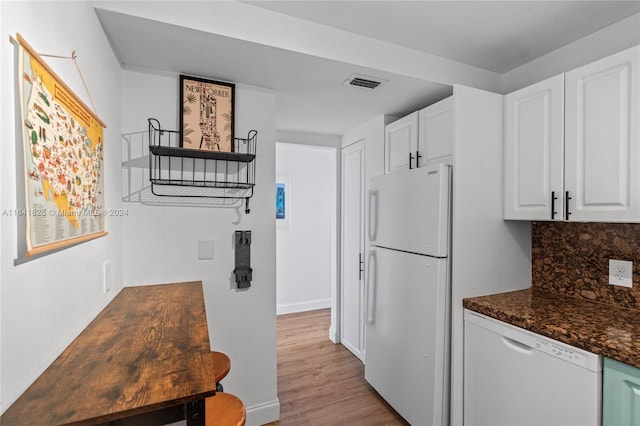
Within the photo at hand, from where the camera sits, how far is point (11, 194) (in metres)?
0.73

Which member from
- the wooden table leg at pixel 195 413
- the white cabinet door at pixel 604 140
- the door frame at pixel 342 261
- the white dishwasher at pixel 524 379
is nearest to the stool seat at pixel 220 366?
the wooden table leg at pixel 195 413

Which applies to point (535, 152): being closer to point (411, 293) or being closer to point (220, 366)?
point (411, 293)

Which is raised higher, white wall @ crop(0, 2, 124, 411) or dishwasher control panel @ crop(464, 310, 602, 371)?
white wall @ crop(0, 2, 124, 411)

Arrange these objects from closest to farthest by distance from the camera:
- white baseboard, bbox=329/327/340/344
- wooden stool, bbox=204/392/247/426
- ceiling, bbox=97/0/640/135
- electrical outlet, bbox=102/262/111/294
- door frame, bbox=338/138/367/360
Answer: wooden stool, bbox=204/392/247/426
electrical outlet, bbox=102/262/111/294
ceiling, bbox=97/0/640/135
door frame, bbox=338/138/367/360
white baseboard, bbox=329/327/340/344

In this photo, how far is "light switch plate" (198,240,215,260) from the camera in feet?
6.60

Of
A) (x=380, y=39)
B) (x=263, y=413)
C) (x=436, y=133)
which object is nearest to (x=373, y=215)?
(x=436, y=133)

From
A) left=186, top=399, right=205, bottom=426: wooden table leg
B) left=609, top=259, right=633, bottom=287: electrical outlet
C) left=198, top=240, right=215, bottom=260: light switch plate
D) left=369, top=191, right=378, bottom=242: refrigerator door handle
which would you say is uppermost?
left=369, top=191, right=378, bottom=242: refrigerator door handle

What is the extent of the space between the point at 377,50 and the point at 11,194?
6.08 ft

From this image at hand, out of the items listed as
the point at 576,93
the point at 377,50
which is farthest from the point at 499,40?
the point at 377,50

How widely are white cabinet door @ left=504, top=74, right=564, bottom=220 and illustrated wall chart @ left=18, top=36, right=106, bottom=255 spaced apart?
217 cm

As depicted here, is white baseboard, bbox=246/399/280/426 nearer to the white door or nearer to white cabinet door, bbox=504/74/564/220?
the white door

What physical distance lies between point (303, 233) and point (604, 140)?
3.60 metres

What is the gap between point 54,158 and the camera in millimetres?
922

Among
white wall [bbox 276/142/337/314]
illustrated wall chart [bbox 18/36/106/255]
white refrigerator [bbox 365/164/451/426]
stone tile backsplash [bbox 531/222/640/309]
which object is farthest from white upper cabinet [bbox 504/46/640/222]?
white wall [bbox 276/142/337/314]
